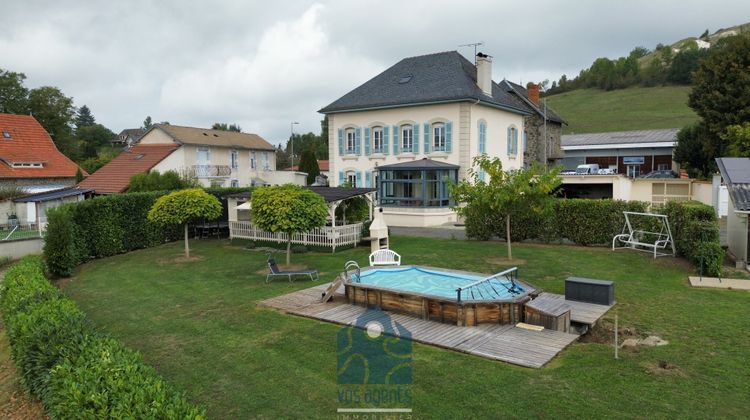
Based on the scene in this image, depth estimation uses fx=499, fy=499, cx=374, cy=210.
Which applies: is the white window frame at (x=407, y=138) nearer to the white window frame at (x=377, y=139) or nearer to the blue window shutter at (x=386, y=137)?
the blue window shutter at (x=386, y=137)

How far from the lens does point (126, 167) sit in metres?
34.2

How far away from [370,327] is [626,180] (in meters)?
25.9

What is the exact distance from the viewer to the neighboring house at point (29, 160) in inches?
1302

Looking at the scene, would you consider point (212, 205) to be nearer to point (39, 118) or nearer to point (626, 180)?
point (626, 180)

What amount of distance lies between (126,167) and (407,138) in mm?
19646

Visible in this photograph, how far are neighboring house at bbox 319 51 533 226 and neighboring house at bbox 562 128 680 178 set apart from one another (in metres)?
20.2

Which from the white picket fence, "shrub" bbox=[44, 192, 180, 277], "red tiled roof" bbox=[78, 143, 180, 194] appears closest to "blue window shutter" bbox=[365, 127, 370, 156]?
the white picket fence

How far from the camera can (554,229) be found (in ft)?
61.9

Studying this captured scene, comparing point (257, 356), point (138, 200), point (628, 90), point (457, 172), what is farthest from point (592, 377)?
point (628, 90)

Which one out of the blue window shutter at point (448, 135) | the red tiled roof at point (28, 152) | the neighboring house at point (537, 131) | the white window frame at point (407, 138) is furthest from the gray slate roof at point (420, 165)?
the red tiled roof at point (28, 152)

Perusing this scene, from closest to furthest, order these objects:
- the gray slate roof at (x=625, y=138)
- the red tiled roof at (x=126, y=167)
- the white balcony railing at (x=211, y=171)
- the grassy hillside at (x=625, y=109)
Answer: the red tiled roof at (x=126, y=167) < the white balcony railing at (x=211, y=171) < the gray slate roof at (x=625, y=138) < the grassy hillside at (x=625, y=109)

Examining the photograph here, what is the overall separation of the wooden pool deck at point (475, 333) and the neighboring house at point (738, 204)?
6.84 meters

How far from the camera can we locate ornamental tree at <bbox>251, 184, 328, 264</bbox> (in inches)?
580

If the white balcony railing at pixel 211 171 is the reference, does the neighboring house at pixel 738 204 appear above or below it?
below
